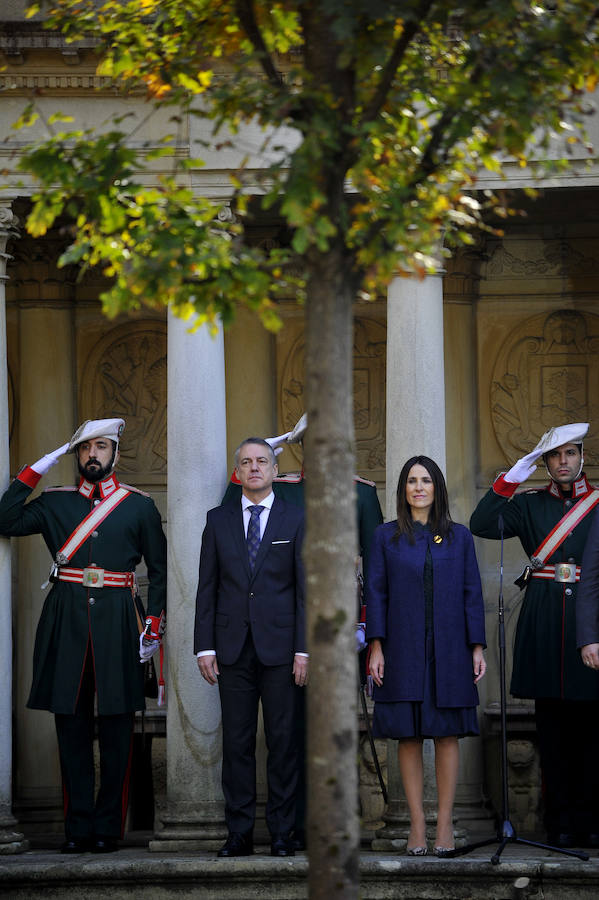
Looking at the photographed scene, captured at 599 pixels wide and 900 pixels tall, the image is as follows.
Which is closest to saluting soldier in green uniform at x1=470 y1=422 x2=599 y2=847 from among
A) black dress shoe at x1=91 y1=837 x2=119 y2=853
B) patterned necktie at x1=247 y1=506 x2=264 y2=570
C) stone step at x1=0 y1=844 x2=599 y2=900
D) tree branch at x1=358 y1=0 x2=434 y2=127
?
stone step at x1=0 y1=844 x2=599 y2=900

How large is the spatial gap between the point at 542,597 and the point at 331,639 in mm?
3733

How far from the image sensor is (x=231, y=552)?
9.23 m

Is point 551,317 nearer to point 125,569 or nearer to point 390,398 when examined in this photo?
point 390,398

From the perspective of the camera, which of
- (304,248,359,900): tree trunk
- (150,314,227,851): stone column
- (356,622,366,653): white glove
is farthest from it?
(150,314,227,851): stone column

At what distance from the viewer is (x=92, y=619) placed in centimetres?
981

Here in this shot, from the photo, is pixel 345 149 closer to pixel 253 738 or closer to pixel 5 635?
pixel 253 738

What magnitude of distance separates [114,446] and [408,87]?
392 cm

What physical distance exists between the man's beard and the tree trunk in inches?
155

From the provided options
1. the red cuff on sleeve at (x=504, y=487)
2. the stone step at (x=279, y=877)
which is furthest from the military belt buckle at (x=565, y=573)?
the stone step at (x=279, y=877)

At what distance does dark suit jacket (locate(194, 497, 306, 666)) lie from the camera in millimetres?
9141

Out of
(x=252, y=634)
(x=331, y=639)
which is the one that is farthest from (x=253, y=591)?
(x=331, y=639)

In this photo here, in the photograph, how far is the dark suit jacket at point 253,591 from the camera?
9.14m

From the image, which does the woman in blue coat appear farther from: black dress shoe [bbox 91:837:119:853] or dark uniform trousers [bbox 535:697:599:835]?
black dress shoe [bbox 91:837:119:853]

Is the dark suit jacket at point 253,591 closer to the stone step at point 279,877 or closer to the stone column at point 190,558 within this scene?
the stone column at point 190,558
